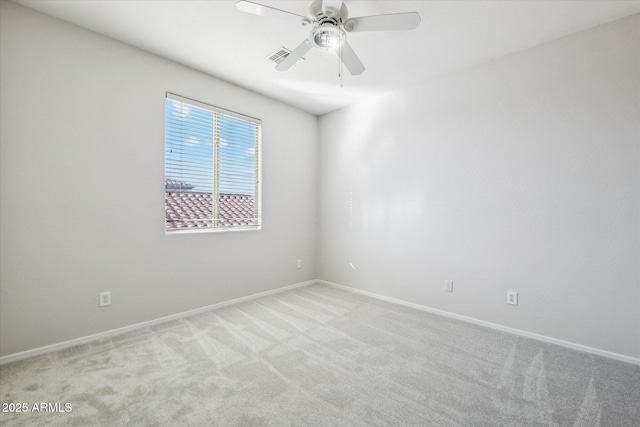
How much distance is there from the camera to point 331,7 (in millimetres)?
1784

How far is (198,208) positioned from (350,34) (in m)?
2.39

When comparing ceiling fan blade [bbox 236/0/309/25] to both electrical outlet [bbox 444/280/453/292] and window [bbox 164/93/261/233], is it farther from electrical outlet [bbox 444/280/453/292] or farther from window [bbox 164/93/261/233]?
electrical outlet [bbox 444/280/453/292]

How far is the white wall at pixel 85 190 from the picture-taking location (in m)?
2.12

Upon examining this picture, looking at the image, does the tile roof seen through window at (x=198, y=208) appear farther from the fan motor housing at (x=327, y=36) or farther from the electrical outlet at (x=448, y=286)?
Result: the electrical outlet at (x=448, y=286)

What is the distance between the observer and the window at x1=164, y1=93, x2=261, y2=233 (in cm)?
298

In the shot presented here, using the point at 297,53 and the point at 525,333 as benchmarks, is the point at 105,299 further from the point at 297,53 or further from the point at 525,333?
the point at 525,333

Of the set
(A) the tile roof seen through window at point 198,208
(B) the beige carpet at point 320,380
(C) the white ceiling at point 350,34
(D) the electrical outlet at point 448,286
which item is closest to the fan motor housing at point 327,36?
(C) the white ceiling at point 350,34

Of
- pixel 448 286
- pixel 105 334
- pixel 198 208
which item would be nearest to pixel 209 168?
pixel 198 208

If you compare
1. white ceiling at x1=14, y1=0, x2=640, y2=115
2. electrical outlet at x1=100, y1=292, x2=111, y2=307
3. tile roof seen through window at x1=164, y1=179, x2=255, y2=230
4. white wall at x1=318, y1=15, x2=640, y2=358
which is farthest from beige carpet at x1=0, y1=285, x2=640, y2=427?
white ceiling at x1=14, y1=0, x2=640, y2=115

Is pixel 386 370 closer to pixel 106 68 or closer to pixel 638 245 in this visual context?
pixel 638 245

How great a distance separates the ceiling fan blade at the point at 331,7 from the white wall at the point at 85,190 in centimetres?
194

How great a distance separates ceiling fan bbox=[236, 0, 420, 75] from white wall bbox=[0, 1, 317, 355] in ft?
5.41

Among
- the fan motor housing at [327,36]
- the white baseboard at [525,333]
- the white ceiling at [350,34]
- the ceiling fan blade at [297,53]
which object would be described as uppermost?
the white ceiling at [350,34]

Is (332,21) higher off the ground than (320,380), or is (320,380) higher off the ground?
(332,21)
